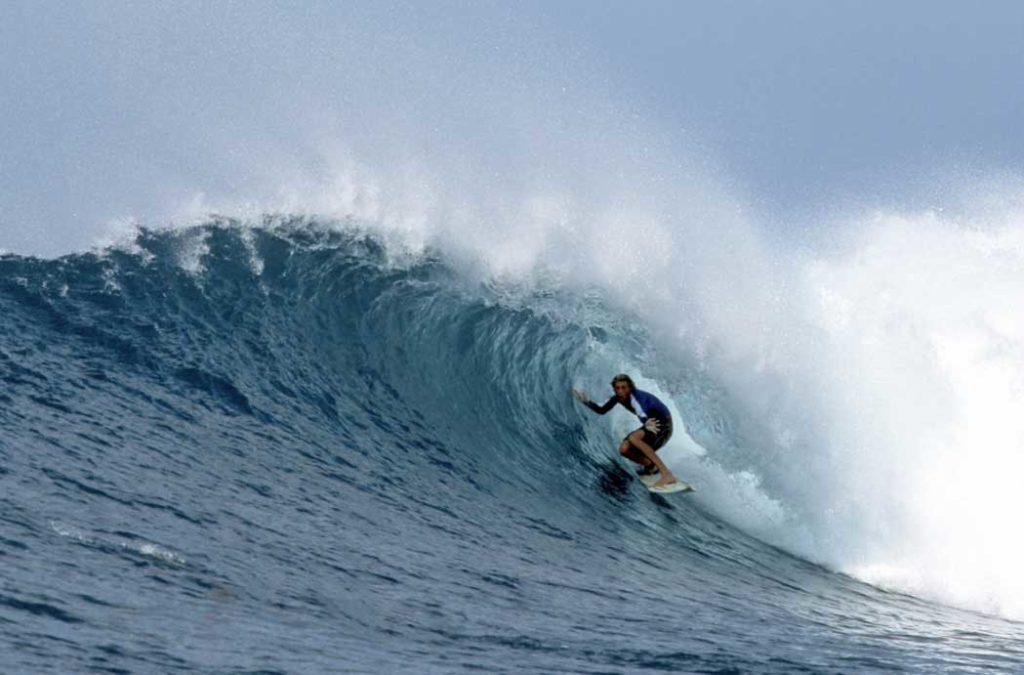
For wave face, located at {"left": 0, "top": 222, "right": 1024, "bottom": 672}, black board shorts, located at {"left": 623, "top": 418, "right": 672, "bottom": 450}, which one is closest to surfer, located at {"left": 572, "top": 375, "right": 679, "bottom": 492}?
black board shorts, located at {"left": 623, "top": 418, "right": 672, "bottom": 450}

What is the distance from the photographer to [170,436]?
391 inches

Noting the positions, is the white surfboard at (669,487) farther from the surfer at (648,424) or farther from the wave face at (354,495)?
the wave face at (354,495)

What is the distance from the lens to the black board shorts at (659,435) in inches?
503

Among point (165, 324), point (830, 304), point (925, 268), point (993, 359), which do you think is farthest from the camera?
point (925, 268)

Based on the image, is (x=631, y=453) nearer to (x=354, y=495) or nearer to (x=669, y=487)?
(x=669, y=487)

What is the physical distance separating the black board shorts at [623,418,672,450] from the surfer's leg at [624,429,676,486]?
A: 1.6 inches

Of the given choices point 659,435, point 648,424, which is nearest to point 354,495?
point 648,424

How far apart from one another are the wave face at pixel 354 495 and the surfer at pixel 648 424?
331 mm

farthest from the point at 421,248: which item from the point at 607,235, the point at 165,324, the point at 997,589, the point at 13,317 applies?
the point at 997,589

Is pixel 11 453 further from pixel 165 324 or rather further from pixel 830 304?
pixel 830 304

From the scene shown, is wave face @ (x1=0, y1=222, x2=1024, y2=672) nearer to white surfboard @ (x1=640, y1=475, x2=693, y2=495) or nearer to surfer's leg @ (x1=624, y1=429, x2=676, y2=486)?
white surfboard @ (x1=640, y1=475, x2=693, y2=495)

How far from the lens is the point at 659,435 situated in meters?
12.9

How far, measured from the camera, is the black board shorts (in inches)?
503

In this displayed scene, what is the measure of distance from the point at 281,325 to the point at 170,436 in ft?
12.8
